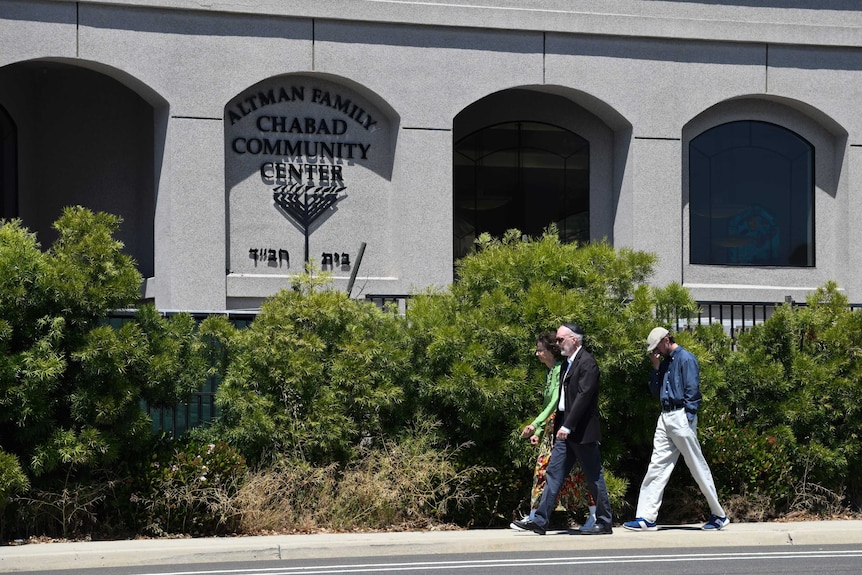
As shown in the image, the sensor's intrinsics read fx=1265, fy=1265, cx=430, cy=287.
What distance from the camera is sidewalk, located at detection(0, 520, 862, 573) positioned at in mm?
10391

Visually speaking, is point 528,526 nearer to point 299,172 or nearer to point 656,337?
point 656,337

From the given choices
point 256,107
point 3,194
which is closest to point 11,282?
point 256,107

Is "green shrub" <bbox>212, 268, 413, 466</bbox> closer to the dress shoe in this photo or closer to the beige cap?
the dress shoe

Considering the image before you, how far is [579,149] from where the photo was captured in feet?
74.4

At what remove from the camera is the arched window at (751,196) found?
22312 mm

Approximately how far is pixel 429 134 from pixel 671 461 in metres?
9.96

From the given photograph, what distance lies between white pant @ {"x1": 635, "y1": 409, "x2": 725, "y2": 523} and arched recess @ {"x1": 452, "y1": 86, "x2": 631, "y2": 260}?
10.7m

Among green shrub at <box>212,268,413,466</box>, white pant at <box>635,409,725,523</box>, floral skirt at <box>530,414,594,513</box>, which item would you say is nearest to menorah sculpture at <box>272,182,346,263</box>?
green shrub at <box>212,268,413,466</box>

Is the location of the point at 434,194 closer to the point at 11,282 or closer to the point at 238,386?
the point at 238,386

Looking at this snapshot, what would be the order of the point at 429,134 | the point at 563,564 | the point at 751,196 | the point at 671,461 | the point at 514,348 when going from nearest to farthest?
1. the point at 563,564
2. the point at 671,461
3. the point at 514,348
4. the point at 429,134
5. the point at 751,196

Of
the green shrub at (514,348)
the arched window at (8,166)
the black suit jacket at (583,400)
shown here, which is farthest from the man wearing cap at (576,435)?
the arched window at (8,166)

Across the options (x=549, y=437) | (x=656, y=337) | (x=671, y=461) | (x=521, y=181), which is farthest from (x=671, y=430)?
(x=521, y=181)

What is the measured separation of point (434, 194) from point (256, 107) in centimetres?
318

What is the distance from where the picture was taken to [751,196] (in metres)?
22.5
